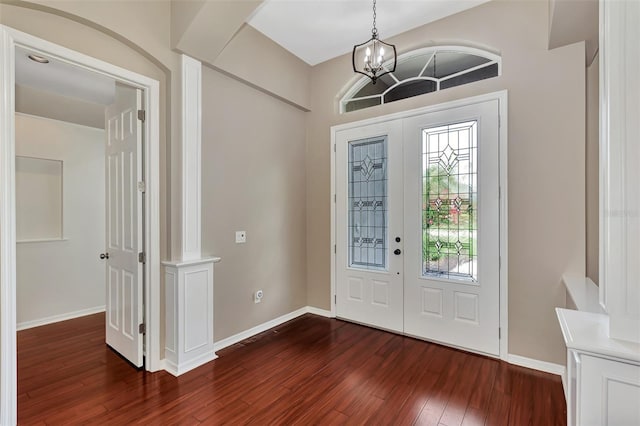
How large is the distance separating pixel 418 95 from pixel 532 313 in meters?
2.40

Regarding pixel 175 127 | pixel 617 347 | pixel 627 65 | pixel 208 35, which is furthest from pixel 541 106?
pixel 175 127

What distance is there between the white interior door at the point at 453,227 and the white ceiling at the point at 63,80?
318cm

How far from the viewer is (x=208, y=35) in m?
2.58

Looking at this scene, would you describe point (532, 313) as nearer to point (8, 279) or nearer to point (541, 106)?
point (541, 106)

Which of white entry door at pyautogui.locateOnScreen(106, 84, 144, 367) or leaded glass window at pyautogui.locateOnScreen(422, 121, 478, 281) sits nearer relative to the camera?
white entry door at pyautogui.locateOnScreen(106, 84, 144, 367)

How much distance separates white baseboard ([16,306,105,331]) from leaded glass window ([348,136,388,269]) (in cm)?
370

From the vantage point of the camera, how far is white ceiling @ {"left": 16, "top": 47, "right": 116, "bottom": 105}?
9.34 feet

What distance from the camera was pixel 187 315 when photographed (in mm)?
2623

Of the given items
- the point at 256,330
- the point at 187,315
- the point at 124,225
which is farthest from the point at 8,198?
the point at 256,330

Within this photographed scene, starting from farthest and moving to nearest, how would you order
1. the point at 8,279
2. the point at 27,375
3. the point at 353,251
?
the point at 353,251 → the point at 27,375 → the point at 8,279

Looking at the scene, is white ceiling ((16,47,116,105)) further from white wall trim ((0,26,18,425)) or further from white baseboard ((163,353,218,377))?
white baseboard ((163,353,218,377))

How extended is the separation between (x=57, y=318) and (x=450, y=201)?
16.5 ft

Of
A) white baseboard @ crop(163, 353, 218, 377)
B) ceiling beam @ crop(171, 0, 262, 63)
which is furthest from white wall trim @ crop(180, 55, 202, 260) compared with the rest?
white baseboard @ crop(163, 353, 218, 377)

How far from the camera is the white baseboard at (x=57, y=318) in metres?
3.60
